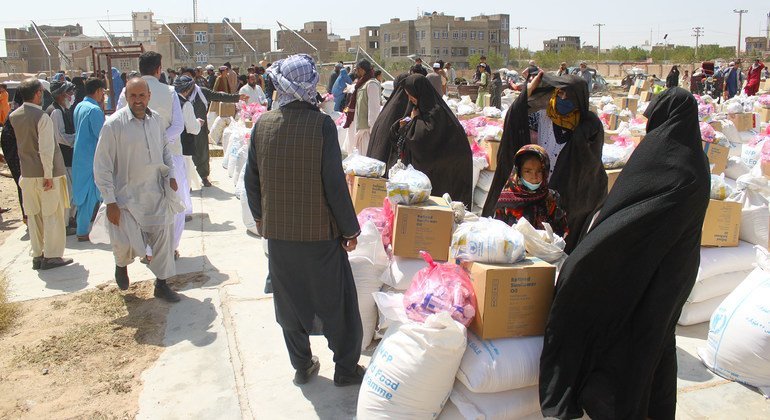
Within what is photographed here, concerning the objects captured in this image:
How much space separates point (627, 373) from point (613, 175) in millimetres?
3125

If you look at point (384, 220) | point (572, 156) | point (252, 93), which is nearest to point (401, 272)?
point (384, 220)

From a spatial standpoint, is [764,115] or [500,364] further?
[764,115]

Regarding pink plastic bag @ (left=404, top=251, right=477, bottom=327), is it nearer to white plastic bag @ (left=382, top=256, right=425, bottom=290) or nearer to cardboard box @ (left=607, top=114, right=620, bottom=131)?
white plastic bag @ (left=382, top=256, right=425, bottom=290)

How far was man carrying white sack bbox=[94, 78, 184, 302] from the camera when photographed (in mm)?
4070

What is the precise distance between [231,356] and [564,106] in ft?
8.45

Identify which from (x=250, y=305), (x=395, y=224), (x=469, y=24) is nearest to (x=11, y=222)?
(x=250, y=305)

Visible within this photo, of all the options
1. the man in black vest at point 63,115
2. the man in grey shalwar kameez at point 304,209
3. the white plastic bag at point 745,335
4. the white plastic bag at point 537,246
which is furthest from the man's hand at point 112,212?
the white plastic bag at point 745,335

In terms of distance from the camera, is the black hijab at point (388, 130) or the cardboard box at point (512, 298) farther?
the black hijab at point (388, 130)

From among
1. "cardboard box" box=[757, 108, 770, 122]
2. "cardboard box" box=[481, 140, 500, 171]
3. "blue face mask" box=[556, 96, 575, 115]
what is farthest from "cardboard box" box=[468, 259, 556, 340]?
"cardboard box" box=[757, 108, 770, 122]

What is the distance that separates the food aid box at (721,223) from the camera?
3947 millimetres

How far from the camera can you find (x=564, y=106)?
3996 millimetres

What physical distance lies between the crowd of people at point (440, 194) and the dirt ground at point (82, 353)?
297 mm

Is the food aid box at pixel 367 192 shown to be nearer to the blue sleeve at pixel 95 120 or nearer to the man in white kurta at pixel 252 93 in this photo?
the blue sleeve at pixel 95 120

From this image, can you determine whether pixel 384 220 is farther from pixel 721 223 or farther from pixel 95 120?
pixel 95 120
